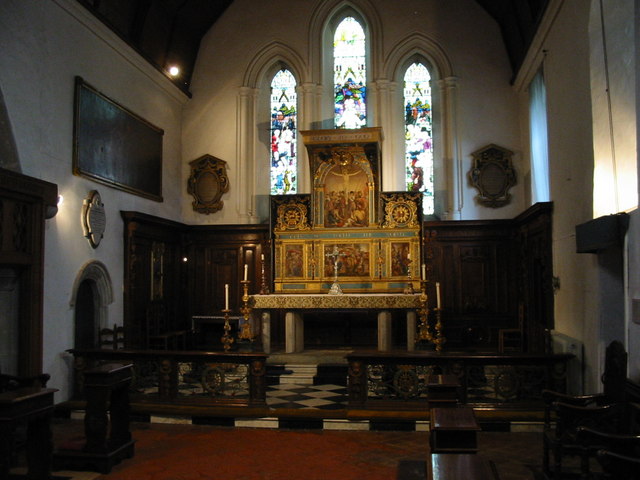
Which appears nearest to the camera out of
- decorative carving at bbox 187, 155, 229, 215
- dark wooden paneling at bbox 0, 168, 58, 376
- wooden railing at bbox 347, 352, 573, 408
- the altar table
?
dark wooden paneling at bbox 0, 168, 58, 376

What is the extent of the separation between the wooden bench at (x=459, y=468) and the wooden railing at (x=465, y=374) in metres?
4.15

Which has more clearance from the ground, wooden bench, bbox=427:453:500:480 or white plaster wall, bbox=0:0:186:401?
white plaster wall, bbox=0:0:186:401

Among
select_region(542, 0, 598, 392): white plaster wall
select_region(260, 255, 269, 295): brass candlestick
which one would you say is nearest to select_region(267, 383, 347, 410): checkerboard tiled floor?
select_region(260, 255, 269, 295): brass candlestick

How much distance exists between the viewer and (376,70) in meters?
14.2

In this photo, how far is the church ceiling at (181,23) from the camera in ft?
36.1

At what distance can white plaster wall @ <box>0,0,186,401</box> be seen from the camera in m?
8.27

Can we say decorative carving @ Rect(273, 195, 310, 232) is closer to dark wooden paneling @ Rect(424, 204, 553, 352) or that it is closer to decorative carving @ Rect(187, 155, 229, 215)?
decorative carving @ Rect(187, 155, 229, 215)

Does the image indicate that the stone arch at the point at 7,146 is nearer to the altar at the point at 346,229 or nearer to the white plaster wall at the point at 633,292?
the altar at the point at 346,229

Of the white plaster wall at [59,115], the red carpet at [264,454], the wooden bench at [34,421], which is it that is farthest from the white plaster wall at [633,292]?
the white plaster wall at [59,115]

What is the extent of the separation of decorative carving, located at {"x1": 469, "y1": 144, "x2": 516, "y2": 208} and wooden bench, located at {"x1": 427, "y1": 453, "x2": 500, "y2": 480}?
10517 millimetres

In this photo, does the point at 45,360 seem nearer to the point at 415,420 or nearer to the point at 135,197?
the point at 135,197

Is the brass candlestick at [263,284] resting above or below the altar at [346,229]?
below

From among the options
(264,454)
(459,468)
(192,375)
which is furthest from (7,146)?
(459,468)

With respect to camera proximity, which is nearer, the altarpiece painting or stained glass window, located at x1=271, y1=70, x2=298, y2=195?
the altarpiece painting
